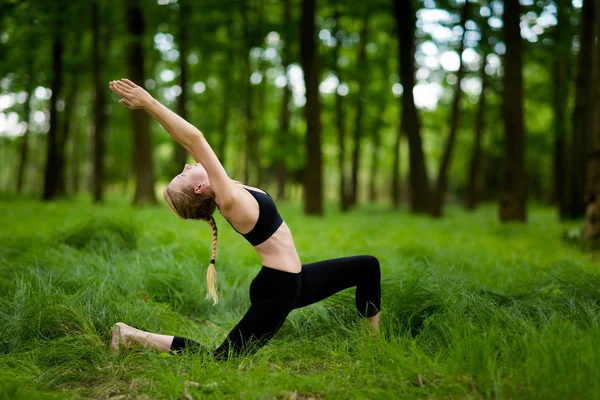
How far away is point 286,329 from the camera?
14.1 feet

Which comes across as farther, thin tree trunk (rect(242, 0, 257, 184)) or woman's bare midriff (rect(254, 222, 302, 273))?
thin tree trunk (rect(242, 0, 257, 184))

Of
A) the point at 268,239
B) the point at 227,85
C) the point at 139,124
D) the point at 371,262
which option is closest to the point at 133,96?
the point at 268,239

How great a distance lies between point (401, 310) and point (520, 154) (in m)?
9.02

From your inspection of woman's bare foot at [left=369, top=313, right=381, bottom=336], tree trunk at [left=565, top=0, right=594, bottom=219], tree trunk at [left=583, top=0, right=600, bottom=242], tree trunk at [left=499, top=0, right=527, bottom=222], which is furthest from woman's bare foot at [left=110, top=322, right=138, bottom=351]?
tree trunk at [left=565, top=0, right=594, bottom=219]

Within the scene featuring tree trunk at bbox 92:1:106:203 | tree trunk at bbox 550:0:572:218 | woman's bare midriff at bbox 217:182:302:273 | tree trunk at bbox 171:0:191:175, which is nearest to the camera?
woman's bare midriff at bbox 217:182:302:273

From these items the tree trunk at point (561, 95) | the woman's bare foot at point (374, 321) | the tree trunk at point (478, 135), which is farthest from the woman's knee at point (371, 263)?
the tree trunk at point (478, 135)

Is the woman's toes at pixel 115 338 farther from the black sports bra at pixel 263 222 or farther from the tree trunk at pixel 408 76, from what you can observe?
the tree trunk at pixel 408 76

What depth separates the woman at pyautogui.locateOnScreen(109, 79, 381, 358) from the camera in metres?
3.07

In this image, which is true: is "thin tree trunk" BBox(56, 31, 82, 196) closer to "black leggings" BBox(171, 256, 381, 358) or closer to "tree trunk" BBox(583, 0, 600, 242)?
"tree trunk" BBox(583, 0, 600, 242)

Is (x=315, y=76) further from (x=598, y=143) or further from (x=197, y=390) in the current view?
(x=197, y=390)

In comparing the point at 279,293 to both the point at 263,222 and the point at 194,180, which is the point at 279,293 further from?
the point at 194,180

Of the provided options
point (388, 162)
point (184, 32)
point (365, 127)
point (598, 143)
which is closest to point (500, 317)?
point (598, 143)

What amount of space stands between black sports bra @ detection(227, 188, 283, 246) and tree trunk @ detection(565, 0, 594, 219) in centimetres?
1098

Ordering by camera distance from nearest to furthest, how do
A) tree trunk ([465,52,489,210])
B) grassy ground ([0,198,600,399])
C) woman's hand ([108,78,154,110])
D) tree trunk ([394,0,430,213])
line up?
1. grassy ground ([0,198,600,399])
2. woman's hand ([108,78,154,110])
3. tree trunk ([394,0,430,213])
4. tree trunk ([465,52,489,210])
